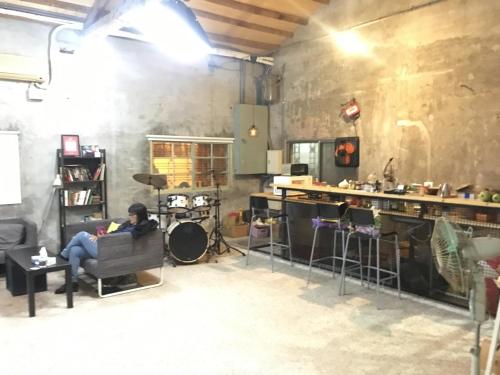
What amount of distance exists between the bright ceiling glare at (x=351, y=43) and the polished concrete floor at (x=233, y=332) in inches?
146

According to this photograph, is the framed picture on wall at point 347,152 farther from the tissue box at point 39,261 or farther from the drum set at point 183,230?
the tissue box at point 39,261

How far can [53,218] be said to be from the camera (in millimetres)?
6160

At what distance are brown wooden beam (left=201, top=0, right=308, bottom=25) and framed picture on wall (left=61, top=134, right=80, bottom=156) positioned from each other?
293 cm

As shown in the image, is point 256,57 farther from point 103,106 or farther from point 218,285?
point 218,285

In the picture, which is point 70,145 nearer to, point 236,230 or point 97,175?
point 97,175

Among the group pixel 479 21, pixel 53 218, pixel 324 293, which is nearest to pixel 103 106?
pixel 53 218

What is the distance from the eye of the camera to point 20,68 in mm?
5703

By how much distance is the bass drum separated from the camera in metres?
5.65

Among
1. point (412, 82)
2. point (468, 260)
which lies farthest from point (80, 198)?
point (468, 260)

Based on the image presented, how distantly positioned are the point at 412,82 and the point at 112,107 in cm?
460

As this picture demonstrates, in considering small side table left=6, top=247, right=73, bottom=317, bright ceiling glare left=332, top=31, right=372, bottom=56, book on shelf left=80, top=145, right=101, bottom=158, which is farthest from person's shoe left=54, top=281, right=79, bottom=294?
bright ceiling glare left=332, top=31, right=372, bottom=56

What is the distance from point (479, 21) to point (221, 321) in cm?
480

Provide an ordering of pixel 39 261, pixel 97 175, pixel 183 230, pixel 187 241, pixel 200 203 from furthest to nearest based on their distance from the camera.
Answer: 1. pixel 97 175
2. pixel 200 203
3. pixel 187 241
4. pixel 183 230
5. pixel 39 261

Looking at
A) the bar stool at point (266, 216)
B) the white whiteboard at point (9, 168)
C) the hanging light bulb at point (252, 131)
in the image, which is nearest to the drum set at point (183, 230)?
the bar stool at point (266, 216)
